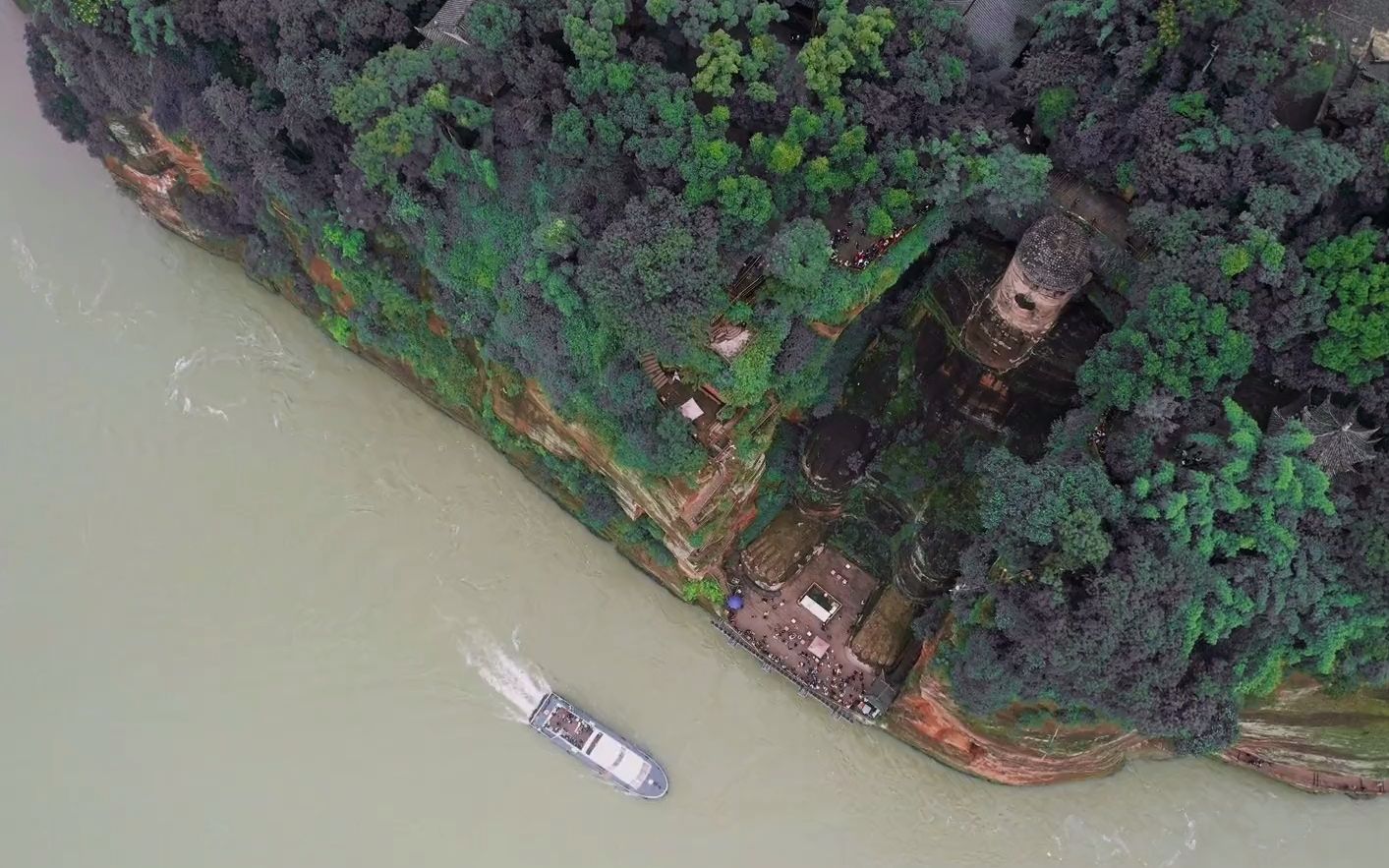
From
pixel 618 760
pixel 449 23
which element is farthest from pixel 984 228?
pixel 618 760

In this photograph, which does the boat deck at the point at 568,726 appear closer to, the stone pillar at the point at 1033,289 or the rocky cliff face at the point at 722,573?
the rocky cliff face at the point at 722,573

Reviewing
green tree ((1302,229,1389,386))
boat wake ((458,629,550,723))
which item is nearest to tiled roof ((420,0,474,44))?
boat wake ((458,629,550,723))

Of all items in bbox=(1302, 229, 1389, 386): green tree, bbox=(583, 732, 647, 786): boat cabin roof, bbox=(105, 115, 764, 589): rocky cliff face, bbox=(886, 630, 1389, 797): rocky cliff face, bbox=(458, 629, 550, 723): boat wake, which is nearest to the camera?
bbox=(1302, 229, 1389, 386): green tree

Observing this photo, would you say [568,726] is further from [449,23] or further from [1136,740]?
[449,23]

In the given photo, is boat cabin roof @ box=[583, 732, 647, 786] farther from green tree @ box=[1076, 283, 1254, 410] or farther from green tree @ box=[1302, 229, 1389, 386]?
green tree @ box=[1302, 229, 1389, 386]

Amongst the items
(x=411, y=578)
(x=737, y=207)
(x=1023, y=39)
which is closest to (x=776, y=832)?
(x=411, y=578)

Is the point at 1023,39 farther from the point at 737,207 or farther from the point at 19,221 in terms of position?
the point at 19,221
